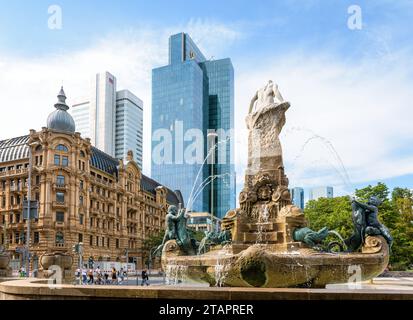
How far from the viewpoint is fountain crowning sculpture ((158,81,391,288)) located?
471 inches

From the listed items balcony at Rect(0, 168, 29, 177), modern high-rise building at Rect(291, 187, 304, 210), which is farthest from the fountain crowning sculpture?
balcony at Rect(0, 168, 29, 177)

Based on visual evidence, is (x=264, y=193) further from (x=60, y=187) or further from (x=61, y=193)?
(x=61, y=193)

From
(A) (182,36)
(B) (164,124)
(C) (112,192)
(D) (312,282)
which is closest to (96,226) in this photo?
(C) (112,192)

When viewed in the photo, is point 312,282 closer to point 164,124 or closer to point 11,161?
point 11,161

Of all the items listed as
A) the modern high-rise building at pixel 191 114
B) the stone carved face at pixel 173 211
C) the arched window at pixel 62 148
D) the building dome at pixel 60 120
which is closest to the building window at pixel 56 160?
the arched window at pixel 62 148

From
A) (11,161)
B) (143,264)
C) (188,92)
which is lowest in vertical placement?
(143,264)

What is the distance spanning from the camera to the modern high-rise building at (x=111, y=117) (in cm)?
16262

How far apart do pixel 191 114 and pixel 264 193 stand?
10490cm

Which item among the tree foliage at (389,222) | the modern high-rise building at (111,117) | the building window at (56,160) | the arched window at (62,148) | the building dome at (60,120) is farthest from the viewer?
the modern high-rise building at (111,117)

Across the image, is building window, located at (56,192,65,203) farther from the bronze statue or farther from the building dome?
the bronze statue

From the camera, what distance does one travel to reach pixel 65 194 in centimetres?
6881

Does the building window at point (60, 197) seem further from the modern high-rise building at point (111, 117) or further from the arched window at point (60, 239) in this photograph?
the modern high-rise building at point (111, 117)

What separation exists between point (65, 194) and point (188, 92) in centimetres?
5881

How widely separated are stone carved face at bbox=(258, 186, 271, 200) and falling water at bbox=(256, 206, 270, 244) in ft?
1.49
